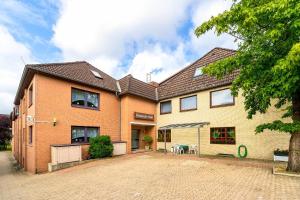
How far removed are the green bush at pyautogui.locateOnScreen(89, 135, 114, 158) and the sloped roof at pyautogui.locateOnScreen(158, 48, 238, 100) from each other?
24.9ft

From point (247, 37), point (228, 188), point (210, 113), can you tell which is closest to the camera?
point (228, 188)

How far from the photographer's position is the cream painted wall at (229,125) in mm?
13281

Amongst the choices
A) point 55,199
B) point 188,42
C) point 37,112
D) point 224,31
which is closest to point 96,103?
point 37,112

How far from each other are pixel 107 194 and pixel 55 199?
5.79 ft

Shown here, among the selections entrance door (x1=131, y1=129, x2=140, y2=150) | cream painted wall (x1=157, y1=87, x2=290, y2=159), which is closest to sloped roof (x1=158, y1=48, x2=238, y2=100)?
cream painted wall (x1=157, y1=87, x2=290, y2=159)

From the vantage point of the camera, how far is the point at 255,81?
8.73 m

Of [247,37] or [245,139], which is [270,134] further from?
[247,37]

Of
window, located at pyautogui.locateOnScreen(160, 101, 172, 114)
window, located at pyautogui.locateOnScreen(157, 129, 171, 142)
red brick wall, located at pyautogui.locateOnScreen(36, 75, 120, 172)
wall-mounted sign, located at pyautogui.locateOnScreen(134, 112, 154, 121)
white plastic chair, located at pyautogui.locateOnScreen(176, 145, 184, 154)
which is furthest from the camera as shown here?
window, located at pyautogui.locateOnScreen(160, 101, 172, 114)

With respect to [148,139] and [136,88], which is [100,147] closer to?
[148,139]

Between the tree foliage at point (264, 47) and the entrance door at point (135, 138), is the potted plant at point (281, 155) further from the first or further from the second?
the entrance door at point (135, 138)

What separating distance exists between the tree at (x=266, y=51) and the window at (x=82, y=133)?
34.1 feet

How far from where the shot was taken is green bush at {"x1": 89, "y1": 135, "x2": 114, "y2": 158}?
14.9m

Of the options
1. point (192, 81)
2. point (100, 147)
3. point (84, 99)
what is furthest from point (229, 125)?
point (84, 99)

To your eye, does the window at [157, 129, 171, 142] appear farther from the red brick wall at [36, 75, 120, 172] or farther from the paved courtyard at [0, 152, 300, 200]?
the paved courtyard at [0, 152, 300, 200]
